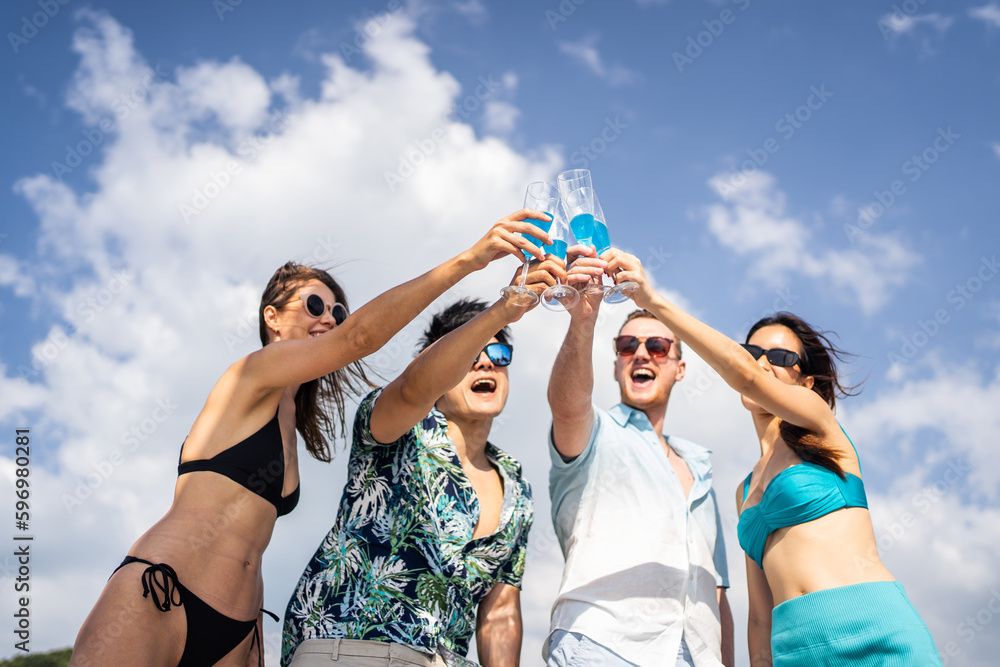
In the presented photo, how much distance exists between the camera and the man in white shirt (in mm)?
4004

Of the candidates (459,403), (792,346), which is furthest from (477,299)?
(792,346)

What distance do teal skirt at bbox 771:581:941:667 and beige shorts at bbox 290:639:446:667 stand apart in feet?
6.04

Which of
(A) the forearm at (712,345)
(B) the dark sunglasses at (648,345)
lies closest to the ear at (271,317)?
(A) the forearm at (712,345)

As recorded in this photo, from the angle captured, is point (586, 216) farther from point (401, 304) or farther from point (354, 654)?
point (354, 654)

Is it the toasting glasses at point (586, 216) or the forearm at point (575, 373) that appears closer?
the toasting glasses at point (586, 216)

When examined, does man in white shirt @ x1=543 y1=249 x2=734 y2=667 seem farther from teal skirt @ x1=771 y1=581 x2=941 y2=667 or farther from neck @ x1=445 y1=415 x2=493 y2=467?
teal skirt @ x1=771 y1=581 x2=941 y2=667

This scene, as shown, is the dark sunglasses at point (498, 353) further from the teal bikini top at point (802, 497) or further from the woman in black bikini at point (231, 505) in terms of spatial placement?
the teal bikini top at point (802, 497)

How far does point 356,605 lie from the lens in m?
3.47

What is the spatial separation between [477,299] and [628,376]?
4.14ft

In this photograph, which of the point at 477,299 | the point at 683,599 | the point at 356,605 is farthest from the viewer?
the point at 477,299

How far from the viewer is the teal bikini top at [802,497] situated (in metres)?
3.74

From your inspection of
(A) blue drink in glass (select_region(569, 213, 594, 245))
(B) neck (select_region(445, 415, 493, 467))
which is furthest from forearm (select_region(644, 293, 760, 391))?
(B) neck (select_region(445, 415, 493, 467))

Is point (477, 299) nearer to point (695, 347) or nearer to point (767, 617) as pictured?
point (695, 347)

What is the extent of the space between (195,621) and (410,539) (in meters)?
1.01
